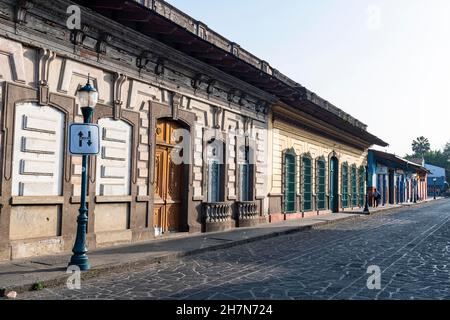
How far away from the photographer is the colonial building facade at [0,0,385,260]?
295 inches

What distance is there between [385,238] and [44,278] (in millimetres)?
9329

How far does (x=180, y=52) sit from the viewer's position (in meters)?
11.0

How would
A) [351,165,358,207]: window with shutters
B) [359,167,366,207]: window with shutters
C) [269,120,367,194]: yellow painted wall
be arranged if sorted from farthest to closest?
[359,167,366,207]: window with shutters, [351,165,358,207]: window with shutters, [269,120,367,194]: yellow painted wall

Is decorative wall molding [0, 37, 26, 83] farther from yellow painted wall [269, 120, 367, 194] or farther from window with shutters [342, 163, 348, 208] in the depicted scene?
window with shutters [342, 163, 348, 208]

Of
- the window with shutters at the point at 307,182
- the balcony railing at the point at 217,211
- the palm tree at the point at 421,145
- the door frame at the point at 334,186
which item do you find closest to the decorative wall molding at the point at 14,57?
the balcony railing at the point at 217,211

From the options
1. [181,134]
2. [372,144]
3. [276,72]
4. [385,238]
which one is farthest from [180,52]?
[372,144]

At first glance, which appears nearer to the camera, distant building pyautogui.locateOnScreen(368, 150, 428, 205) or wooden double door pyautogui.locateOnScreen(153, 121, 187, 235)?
wooden double door pyautogui.locateOnScreen(153, 121, 187, 235)

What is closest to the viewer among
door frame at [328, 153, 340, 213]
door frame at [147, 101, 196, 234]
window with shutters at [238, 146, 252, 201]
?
door frame at [147, 101, 196, 234]

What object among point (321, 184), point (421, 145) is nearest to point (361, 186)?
point (321, 184)

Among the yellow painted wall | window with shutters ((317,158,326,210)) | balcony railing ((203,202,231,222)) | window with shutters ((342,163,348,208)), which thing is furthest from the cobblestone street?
window with shutters ((342,163,348,208))

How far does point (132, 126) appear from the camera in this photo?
9797mm

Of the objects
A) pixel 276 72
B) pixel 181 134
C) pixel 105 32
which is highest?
pixel 276 72

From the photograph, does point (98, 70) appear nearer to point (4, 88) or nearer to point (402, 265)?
point (4, 88)

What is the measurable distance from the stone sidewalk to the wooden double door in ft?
1.84
